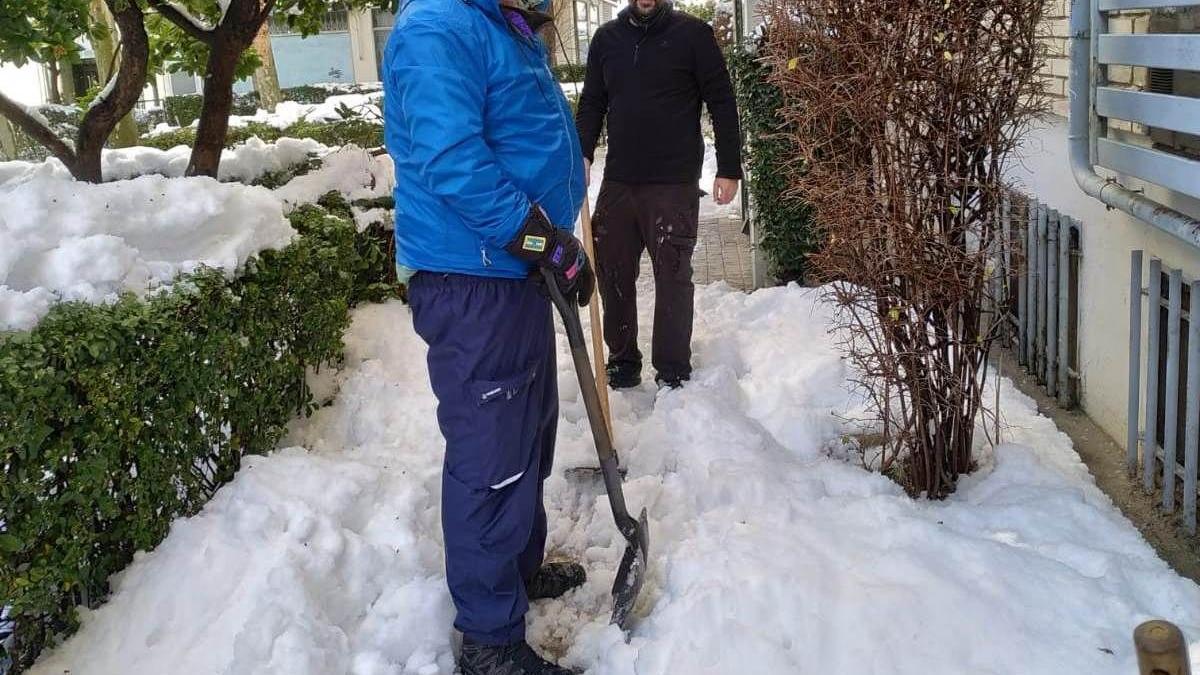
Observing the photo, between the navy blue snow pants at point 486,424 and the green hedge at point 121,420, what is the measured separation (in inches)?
31.8

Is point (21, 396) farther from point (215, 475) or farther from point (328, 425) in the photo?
point (328, 425)

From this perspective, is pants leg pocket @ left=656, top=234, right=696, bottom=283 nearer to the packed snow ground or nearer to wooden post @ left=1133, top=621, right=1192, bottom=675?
the packed snow ground

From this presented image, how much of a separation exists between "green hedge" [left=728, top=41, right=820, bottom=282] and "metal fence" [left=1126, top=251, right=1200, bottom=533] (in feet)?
10.3

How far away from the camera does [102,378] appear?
2.89 meters

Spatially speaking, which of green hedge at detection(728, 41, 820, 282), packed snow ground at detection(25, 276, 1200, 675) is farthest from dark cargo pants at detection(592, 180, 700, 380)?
green hedge at detection(728, 41, 820, 282)

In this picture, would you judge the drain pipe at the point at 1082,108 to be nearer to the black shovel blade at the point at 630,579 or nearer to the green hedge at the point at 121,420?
the black shovel blade at the point at 630,579

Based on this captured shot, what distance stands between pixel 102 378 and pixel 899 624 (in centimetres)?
A: 230

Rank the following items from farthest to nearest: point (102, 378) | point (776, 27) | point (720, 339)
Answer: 1. point (720, 339)
2. point (776, 27)
3. point (102, 378)

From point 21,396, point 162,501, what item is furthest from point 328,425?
point 21,396

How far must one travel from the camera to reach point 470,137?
2.77 m

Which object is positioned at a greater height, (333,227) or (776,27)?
(776,27)

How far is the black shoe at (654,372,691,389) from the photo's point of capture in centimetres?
556

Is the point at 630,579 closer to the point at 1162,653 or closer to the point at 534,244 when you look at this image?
the point at 534,244

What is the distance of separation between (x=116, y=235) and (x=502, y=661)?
6.05ft
